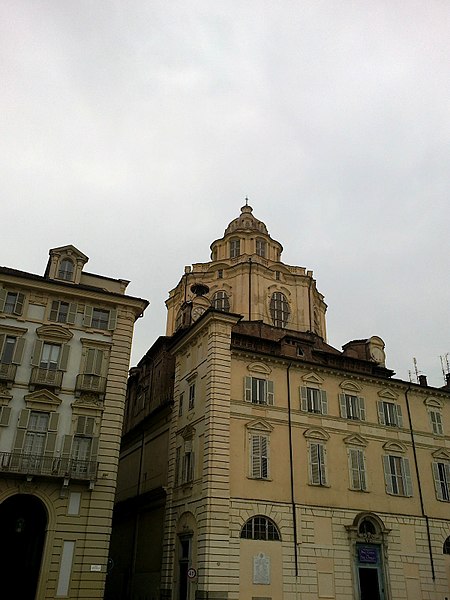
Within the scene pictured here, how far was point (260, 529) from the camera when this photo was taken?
97.3 feet

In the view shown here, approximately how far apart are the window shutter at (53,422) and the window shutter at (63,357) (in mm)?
2529

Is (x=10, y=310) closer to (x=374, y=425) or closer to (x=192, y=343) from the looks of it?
(x=192, y=343)

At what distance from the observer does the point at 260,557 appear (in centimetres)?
2895

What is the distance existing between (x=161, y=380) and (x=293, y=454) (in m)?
13.3

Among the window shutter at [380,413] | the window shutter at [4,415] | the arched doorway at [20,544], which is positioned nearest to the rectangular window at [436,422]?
the window shutter at [380,413]

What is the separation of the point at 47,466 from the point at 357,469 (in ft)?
61.8

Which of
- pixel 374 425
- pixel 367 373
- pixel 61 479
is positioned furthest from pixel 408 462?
pixel 61 479

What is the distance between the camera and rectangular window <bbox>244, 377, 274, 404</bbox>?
3275cm

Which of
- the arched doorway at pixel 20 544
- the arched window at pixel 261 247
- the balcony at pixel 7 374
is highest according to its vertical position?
the arched window at pixel 261 247

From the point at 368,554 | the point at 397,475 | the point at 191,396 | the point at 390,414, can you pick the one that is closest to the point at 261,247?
the point at 390,414

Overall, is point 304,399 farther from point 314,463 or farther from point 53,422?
point 53,422

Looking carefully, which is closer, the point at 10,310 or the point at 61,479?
the point at 61,479

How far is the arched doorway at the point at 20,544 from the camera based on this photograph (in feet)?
97.1

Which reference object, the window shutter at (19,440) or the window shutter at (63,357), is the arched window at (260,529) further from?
the window shutter at (63,357)
